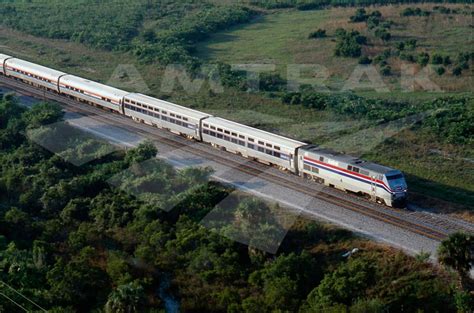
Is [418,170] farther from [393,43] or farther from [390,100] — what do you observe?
[393,43]

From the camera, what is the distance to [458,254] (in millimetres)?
29047

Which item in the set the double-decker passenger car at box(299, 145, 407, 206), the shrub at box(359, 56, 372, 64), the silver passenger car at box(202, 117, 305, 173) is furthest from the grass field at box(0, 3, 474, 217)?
the silver passenger car at box(202, 117, 305, 173)

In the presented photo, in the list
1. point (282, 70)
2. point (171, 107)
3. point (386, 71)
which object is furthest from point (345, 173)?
point (282, 70)

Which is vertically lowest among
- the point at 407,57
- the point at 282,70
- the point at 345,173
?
the point at 407,57

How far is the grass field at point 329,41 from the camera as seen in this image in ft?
233

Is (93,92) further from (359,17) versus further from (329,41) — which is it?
(359,17)

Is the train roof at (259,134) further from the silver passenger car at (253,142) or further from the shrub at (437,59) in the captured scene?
the shrub at (437,59)

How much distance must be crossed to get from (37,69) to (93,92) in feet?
36.0

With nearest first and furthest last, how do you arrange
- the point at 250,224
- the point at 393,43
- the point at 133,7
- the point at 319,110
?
the point at 250,224 → the point at 319,110 → the point at 393,43 → the point at 133,7

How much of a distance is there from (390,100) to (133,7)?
6008cm

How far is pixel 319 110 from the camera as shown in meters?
57.1

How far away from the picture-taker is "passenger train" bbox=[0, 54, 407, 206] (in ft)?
123

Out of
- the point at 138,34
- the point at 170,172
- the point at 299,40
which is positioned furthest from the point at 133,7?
the point at 170,172

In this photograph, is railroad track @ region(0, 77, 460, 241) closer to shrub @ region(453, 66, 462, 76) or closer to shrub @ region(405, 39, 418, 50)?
shrub @ region(453, 66, 462, 76)
